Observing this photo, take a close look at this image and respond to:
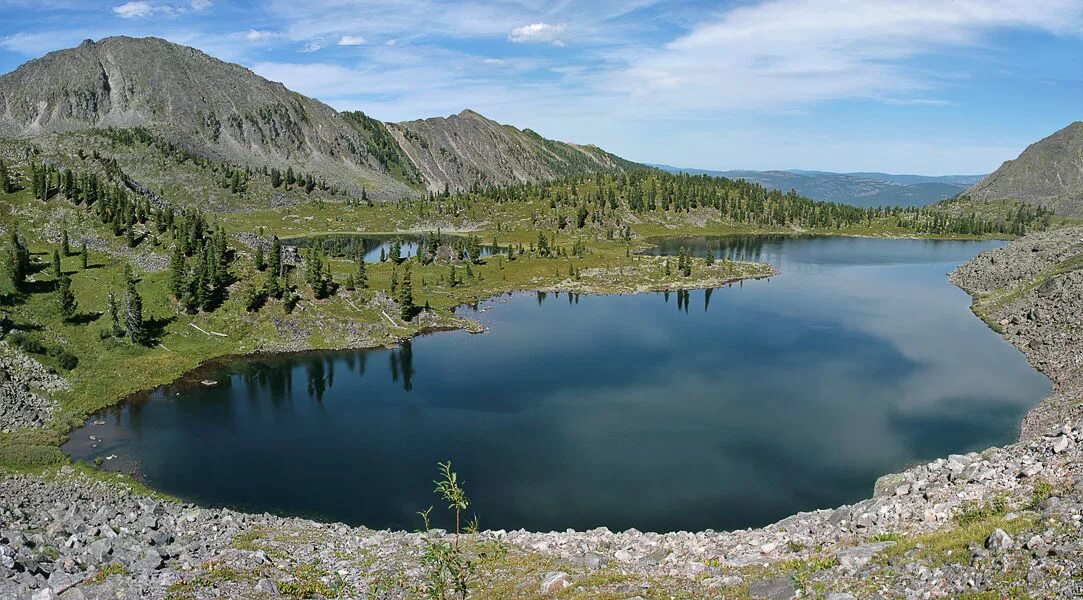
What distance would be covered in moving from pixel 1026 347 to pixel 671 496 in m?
79.7

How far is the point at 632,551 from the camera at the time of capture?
37.3 metres

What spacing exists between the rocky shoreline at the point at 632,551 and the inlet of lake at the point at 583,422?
9.50m

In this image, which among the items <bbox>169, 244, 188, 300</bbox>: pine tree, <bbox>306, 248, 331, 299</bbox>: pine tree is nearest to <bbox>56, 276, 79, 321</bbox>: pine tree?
<bbox>169, 244, 188, 300</bbox>: pine tree

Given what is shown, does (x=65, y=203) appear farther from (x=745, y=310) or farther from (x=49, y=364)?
(x=745, y=310)

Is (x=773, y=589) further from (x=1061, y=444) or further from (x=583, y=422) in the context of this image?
(x=583, y=422)

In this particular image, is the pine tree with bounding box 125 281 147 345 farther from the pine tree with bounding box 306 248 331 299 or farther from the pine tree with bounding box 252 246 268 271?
the pine tree with bounding box 306 248 331 299

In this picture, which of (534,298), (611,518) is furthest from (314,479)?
(534,298)

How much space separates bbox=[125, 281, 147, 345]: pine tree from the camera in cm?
8912

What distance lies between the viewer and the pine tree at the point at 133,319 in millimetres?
89125

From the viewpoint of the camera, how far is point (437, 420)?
73.4m

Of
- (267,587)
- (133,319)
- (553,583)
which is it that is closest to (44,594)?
(267,587)

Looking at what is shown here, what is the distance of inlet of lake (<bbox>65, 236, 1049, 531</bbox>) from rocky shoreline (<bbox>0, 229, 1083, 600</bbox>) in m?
9.50

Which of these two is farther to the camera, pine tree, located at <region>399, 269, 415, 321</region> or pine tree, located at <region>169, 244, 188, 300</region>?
pine tree, located at <region>399, 269, 415, 321</region>

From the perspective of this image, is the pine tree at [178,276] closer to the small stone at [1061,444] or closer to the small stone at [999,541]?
the small stone at [999,541]
